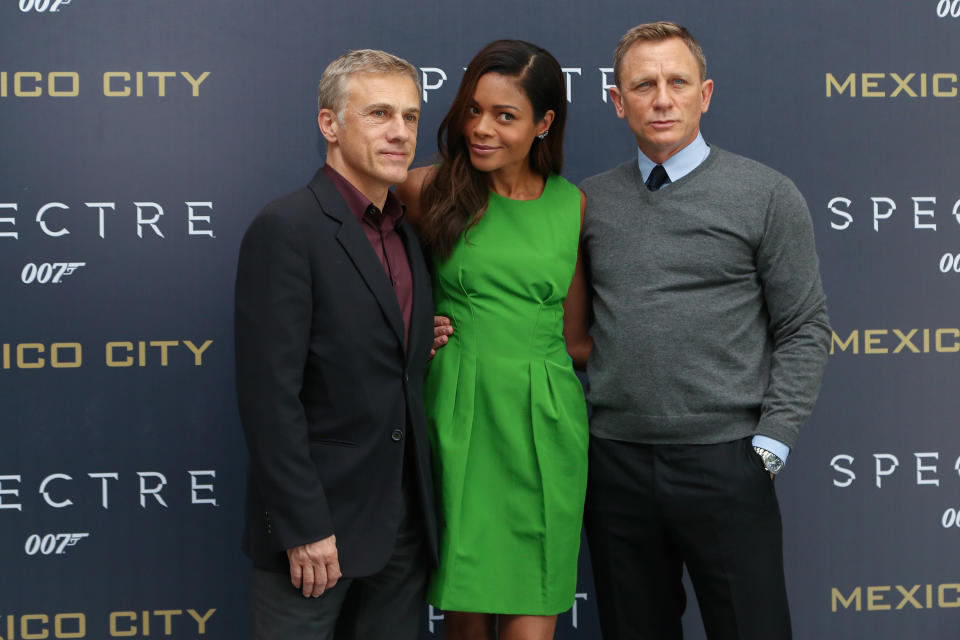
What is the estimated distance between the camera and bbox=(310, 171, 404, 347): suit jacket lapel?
5.43 feet

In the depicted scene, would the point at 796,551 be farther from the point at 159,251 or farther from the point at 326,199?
the point at 159,251

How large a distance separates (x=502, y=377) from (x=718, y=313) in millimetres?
466

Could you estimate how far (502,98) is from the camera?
1.90m

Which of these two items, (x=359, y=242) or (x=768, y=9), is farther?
(x=768, y=9)

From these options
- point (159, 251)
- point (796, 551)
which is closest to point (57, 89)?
point (159, 251)

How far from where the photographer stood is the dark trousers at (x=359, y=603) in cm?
168

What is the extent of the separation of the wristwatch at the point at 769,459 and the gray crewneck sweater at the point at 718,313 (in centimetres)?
4

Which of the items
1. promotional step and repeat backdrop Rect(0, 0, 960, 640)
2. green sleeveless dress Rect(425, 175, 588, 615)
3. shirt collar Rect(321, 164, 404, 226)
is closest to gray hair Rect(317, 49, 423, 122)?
shirt collar Rect(321, 164, 404, 226)

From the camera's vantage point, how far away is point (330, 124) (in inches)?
69.7

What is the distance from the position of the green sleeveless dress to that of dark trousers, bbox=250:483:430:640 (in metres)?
0.08

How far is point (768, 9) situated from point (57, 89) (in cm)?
202

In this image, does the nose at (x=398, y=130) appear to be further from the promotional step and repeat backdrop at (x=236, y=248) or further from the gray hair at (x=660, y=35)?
the promotional step and repeat backdrop at (x=236, y=248)

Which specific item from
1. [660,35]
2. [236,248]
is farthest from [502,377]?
[236,248]

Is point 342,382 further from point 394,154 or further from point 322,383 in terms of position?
point 394,154
